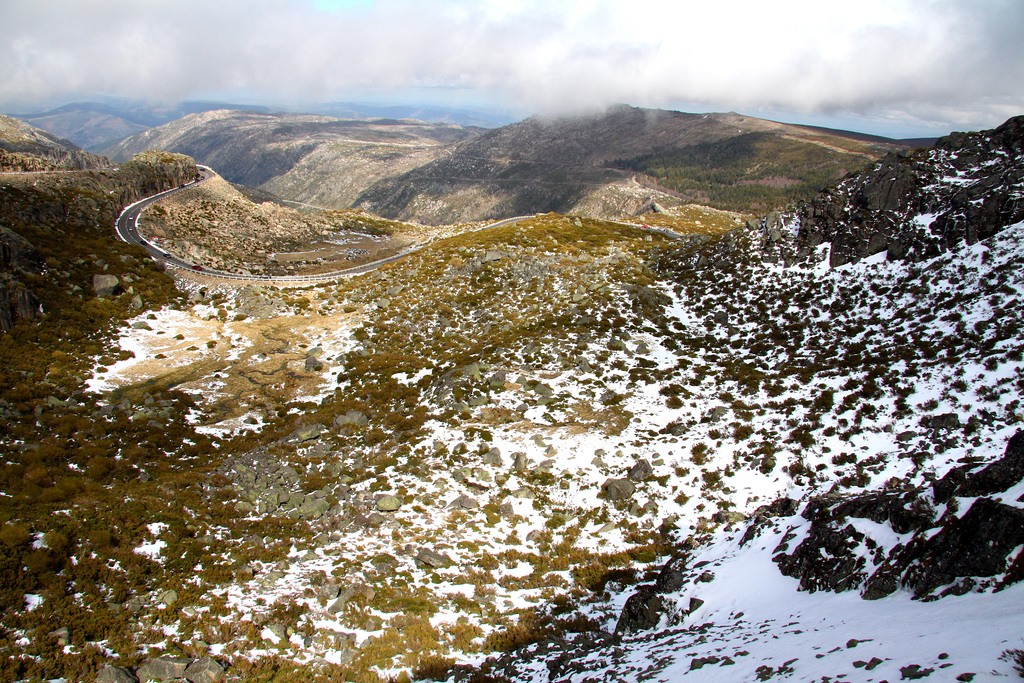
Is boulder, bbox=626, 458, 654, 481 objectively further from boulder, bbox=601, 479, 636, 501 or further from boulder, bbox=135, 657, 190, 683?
boulder, bbox=135, 657, 190, 683

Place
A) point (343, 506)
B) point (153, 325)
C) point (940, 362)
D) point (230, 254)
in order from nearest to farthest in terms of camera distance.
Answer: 1. point (343, 506)
2. point (940, 362)
3. point (153, 325)
4. point (230, 254)

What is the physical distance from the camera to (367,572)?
18.3 metres

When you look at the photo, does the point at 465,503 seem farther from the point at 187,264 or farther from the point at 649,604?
the point at 187,264

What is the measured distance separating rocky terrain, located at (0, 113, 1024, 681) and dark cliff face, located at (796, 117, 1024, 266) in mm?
269

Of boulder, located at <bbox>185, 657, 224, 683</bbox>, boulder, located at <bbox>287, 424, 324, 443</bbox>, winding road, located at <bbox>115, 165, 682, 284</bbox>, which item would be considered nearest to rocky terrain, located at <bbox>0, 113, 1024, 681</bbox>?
boulder, located at <bbox>185, 657, 224, 683</bbox>

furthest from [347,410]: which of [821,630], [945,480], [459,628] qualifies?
[945,480]

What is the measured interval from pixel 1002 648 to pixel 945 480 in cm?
809

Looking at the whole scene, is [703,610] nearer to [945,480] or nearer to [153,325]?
[945,480]

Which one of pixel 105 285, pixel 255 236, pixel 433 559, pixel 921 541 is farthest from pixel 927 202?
pixel 255 236

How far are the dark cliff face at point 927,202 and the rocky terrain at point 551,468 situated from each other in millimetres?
269

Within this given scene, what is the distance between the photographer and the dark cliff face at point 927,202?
32406 millimetres

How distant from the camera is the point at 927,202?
3672 cm

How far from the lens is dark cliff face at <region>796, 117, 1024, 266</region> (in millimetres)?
32406

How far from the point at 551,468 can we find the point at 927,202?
39025mm
